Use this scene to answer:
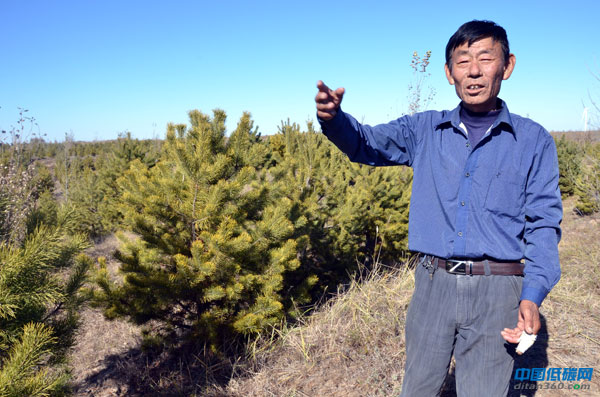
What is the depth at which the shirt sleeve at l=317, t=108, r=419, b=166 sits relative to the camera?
1.62 meters

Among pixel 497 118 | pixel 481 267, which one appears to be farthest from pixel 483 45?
pixel 481 267

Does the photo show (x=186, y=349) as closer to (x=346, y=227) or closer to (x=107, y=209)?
(x=346, y=227)

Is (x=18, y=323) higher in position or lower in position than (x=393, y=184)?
lower

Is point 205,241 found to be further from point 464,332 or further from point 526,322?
point 526,322

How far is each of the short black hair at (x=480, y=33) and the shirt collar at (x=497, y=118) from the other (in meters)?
0.24

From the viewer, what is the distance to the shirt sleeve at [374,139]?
162cm

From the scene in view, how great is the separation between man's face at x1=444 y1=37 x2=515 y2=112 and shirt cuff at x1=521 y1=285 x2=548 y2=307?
0.78 metres

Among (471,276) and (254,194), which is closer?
(471,276)

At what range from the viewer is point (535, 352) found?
3.16 meters

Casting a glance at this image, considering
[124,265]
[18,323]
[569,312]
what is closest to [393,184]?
[569,312]

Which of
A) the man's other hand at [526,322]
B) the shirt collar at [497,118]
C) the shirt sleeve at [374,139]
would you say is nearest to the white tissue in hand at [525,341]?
the man's other hand at [526,322]

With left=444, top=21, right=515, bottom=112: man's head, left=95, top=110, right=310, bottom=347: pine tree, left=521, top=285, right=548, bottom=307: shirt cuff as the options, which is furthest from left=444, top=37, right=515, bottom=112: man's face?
left=95, top=110, right=310, bottom=347: pine tree

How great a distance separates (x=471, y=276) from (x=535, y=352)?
2.20m

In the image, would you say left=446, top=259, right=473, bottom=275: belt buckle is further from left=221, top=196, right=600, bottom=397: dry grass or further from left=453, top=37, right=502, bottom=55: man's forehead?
left=221, top=196, right=600, bottom=397: dry grass
